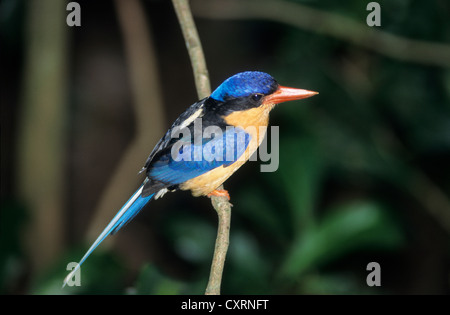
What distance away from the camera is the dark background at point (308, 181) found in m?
3.06

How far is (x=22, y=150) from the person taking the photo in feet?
12.8

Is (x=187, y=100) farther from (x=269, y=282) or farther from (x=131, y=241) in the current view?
(x=269, y=282)

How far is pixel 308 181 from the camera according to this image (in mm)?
3119

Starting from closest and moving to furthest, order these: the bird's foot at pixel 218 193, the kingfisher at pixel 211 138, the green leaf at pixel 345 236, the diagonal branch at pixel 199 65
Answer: the diagonal branch at pixel 199 65
the kingfisher at pixel 211 138
the bird's foot at pixel 218 193
the green leaf at pixel 345 236

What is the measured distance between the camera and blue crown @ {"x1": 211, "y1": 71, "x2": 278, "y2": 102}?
2.46 m

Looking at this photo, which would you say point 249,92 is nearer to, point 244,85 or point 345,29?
point 244,85

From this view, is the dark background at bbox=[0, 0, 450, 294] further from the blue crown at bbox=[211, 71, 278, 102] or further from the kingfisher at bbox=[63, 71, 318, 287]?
the blue crown at bbox=[211, 71, 278, 102]

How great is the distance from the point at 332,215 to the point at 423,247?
1735 millimetres

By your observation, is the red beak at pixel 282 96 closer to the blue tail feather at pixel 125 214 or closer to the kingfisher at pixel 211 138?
the kingfisher at pixel 211 138

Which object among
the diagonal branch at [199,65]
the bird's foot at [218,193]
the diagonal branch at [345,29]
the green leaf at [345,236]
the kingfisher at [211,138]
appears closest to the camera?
the diagonal branch at [199,65]

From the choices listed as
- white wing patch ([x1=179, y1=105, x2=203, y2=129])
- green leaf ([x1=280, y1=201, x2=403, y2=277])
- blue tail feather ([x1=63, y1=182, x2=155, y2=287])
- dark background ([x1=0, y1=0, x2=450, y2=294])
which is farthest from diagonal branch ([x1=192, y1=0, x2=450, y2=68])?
blue tail feather ([x1=63, y1=182, x2=155, y2=287])

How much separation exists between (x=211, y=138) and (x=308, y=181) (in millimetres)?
903

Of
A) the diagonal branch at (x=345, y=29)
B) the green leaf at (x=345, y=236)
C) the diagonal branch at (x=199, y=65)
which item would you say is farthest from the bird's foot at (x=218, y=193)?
the diagonal branch at (x=345, y=29)

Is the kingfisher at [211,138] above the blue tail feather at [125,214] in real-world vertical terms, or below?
above
